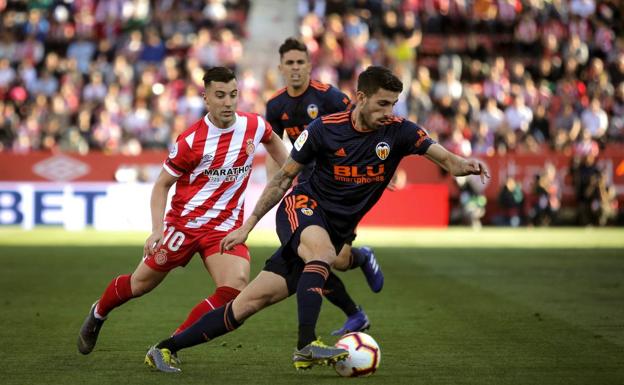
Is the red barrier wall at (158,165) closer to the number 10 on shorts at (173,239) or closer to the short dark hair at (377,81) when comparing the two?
the number 10 on shorts at (173,239)

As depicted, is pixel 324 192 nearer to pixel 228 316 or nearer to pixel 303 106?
pixel 228 316

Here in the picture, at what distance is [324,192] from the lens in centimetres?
745

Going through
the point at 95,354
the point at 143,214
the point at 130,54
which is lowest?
the point at 143,214

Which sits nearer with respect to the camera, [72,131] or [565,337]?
[565,337]

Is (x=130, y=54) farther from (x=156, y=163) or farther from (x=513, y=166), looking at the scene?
(x=513, y=166)

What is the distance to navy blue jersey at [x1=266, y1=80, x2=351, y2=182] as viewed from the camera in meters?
9.82

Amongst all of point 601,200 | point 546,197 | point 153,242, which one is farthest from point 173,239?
point 601,200

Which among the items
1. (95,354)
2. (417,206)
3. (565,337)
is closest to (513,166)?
(417,206)

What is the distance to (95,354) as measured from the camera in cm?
794

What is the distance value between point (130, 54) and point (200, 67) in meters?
1.83

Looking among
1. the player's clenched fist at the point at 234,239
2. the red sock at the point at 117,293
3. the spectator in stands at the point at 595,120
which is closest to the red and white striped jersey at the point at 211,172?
the red sock at the point at 117,293

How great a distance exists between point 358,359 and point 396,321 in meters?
2.82

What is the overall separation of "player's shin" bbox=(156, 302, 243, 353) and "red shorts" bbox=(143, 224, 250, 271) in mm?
717

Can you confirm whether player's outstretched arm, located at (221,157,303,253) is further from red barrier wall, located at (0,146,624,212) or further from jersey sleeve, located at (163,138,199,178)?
red barrier wall, located at (0,146,624,212)
